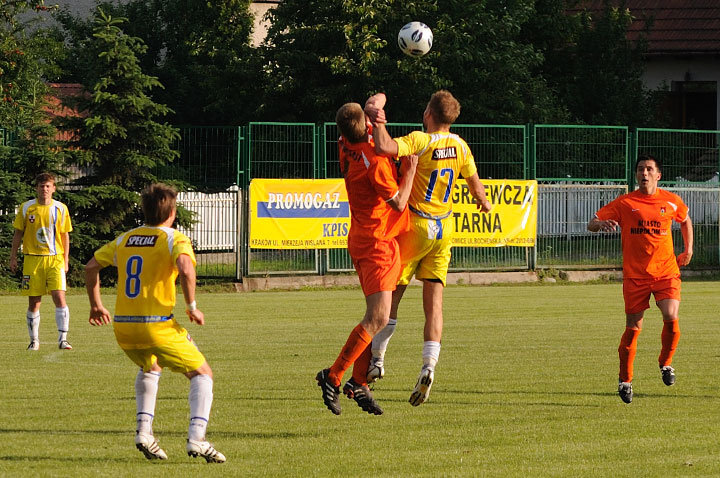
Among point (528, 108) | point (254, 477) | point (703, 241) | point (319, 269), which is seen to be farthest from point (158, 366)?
point (528, 108)

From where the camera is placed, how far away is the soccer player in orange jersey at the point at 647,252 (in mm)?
10141

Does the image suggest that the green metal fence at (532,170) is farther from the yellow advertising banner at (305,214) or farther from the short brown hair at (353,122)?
the short brown hair at (353,122)

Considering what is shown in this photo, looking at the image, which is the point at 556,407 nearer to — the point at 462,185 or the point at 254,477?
the point at 254,477

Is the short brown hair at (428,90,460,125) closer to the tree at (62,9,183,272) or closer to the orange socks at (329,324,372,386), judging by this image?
the orange socks at (329,324,372,386)

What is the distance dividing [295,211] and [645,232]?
14.0 m

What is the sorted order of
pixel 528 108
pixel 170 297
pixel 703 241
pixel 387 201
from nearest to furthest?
1. pixel 170 297
2. pixel 387 201
3. pixel 703 241
4. pixel 528 108

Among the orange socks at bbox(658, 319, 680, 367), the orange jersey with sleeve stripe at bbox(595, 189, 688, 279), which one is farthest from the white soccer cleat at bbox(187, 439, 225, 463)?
the orange socks at bbox(658, 319, 680, 367)

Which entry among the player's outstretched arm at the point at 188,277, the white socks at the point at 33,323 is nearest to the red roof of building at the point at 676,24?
the white socks at the point at 33,323

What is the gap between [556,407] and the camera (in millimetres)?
9273

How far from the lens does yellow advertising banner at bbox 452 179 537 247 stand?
80.9ft

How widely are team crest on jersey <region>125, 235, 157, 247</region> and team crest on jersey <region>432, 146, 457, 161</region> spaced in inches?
101

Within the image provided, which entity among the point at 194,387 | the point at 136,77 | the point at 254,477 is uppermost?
the point at 136,77

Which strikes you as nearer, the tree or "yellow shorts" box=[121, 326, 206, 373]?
"yellow shorts" box=[121, 326, 206, 373]

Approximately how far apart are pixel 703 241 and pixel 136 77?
13032 mm
